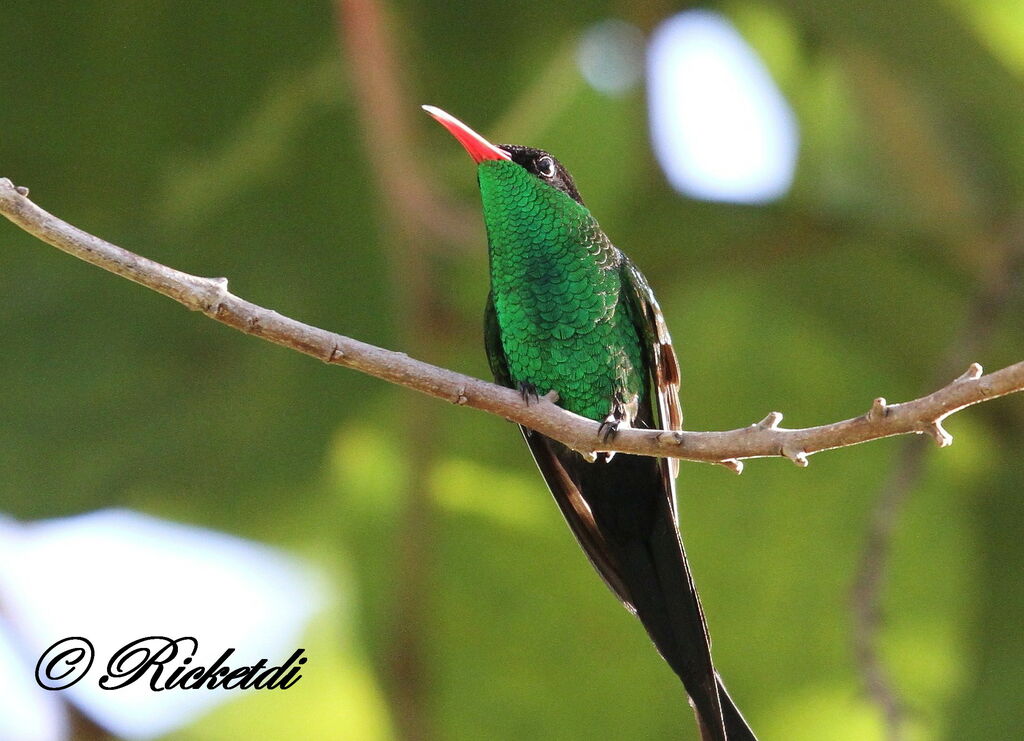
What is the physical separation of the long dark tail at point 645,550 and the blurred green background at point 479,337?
1.67 ft

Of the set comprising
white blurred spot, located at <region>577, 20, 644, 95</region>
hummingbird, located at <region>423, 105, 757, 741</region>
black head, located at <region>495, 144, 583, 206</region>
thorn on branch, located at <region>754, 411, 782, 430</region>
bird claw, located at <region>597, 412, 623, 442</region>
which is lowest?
thorn on branch, located at <region>754, 411, 782, 430</region>

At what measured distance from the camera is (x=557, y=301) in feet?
9.99

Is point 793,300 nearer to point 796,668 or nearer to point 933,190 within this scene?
point 933,190

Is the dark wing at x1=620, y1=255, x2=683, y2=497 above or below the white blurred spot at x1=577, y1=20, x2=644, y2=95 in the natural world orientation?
below

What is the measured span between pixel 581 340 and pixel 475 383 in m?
0.90

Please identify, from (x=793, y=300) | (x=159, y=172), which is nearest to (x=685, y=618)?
(x=793, y=300)

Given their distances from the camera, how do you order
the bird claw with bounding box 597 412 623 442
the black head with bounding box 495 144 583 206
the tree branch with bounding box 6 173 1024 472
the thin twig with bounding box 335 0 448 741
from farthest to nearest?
the black head with bounding box 495 144 583 206 → the thin twig with bounding box 335 0 448 741 → the bird claw with bounding box 597 412 623 442 → the tree branch with bounding box 6 173 1024 472

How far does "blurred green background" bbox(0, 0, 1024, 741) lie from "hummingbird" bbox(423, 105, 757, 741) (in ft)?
0.86

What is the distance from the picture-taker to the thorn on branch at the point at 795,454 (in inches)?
73.9

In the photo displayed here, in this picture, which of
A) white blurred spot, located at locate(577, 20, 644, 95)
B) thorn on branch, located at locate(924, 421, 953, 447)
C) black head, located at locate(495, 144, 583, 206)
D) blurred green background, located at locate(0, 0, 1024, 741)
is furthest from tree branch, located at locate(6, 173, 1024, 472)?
white blurred spot, located at locate(577, 20, 644, 95)

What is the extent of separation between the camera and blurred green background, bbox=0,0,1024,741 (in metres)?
3.30

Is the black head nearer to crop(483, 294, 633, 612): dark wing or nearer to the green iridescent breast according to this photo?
the green iridescent breast

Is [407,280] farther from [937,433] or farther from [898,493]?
[937,433]

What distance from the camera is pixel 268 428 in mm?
3559
